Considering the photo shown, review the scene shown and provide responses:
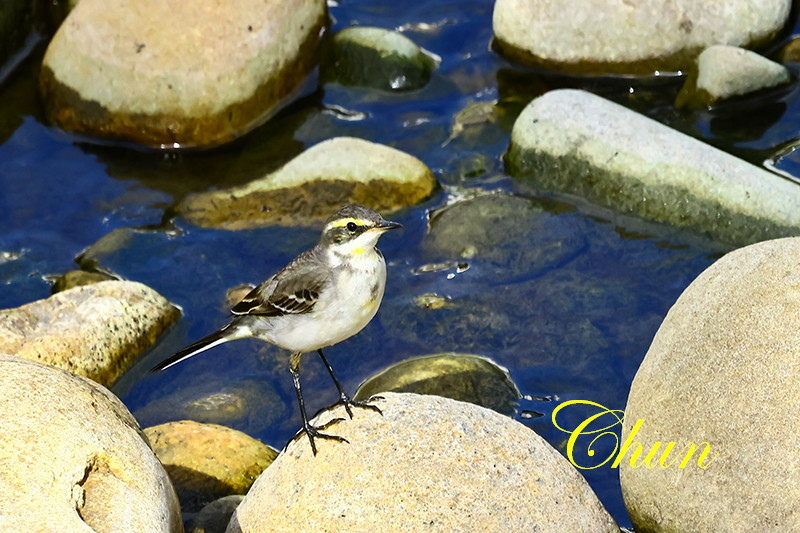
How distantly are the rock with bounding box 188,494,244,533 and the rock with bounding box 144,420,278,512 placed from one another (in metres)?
0.30

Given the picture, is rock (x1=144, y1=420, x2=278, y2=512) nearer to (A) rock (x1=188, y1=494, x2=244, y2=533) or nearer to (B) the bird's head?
(A) rock (x1=188, y1=494, x2=244, y2=533)

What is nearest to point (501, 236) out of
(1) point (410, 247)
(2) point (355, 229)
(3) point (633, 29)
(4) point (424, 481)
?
(1) point (410, 247)

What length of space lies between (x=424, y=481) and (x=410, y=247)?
4.91m

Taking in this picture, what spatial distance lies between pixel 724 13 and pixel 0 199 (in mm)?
8115

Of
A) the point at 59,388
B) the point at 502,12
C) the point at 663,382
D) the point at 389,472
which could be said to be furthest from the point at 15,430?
the point at 502,12

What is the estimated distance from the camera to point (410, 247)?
10406mm

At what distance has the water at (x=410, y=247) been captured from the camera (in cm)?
891

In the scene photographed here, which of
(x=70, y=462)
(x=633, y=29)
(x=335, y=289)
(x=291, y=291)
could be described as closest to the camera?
(x=70, y=462)

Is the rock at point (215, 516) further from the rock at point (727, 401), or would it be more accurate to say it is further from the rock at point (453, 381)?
the rock at point (727, 401)

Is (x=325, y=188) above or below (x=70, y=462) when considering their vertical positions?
below

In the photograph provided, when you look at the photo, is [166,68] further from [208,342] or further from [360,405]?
[360,405]

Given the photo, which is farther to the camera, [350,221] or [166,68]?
[166,68]

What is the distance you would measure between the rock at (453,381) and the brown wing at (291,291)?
150 cm

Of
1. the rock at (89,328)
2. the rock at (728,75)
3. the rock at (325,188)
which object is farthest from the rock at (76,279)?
the rock at (728,75)
